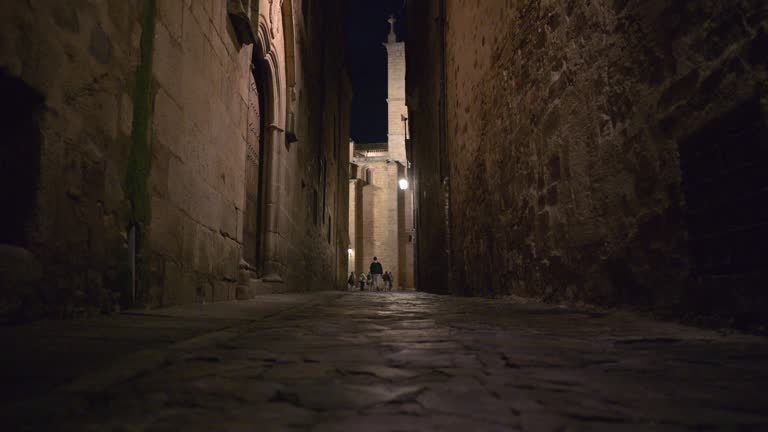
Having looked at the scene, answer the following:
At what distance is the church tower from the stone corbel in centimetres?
2972

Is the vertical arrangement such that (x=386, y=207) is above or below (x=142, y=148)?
above

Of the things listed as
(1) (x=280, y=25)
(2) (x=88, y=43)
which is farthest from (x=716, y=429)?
(1) (x=280, y=25)

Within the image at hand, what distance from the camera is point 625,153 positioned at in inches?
116

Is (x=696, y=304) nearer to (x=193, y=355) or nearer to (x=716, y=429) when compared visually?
(x=716, y=429)

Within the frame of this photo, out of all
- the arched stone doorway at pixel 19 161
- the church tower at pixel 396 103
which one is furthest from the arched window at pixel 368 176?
the arched stone doorway at pixel 19 161

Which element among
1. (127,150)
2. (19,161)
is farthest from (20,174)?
(127,150)

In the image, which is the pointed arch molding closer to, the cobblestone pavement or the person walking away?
the cobblestone pavement

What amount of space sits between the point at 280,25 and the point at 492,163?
201 inches

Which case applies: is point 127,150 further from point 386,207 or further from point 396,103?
point 396,103

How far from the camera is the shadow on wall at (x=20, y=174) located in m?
2.13

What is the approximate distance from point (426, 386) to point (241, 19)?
4749mm

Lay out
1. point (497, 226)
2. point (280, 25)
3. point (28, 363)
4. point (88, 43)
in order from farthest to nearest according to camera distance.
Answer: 1. point (280, 25)
2. point (497, 226)
3. point (88, 43)
4. point (28, 363)

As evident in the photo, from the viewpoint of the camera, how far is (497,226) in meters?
5.56

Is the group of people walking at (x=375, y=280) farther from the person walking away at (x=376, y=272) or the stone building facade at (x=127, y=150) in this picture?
the stone building facade at (x=127, y=150)
